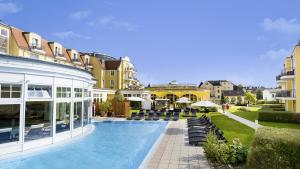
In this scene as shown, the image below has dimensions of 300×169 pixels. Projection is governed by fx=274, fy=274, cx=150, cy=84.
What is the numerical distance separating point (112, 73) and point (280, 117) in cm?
3995

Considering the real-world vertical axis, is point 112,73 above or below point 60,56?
below

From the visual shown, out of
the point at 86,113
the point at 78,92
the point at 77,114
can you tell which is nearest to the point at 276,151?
the point at 77,114

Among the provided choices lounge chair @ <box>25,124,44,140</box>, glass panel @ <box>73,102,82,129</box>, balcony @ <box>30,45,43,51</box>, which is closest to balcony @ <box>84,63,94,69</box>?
balcony @ <box>30,45,43,51</box>

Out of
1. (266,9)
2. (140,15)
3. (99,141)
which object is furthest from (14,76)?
(266,9)

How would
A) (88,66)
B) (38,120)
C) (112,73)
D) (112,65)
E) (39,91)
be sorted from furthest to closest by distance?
(112,65), (112,73), (88,66), (38,120), (39,91)

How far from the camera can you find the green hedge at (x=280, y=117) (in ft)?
94.0

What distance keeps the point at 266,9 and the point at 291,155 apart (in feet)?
58.9

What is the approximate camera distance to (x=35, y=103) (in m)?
14.6

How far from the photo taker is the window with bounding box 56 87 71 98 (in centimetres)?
1618

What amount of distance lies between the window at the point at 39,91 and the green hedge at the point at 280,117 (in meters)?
23.9

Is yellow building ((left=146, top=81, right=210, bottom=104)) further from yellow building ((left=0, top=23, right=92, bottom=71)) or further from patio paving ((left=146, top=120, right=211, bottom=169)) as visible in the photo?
patio paving ((left=146, top=120, right=211, bottom=169))

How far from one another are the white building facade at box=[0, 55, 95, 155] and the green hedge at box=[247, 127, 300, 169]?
10918mm

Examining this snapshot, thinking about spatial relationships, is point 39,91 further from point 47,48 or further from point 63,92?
point 47,48

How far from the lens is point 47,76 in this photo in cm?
1513
